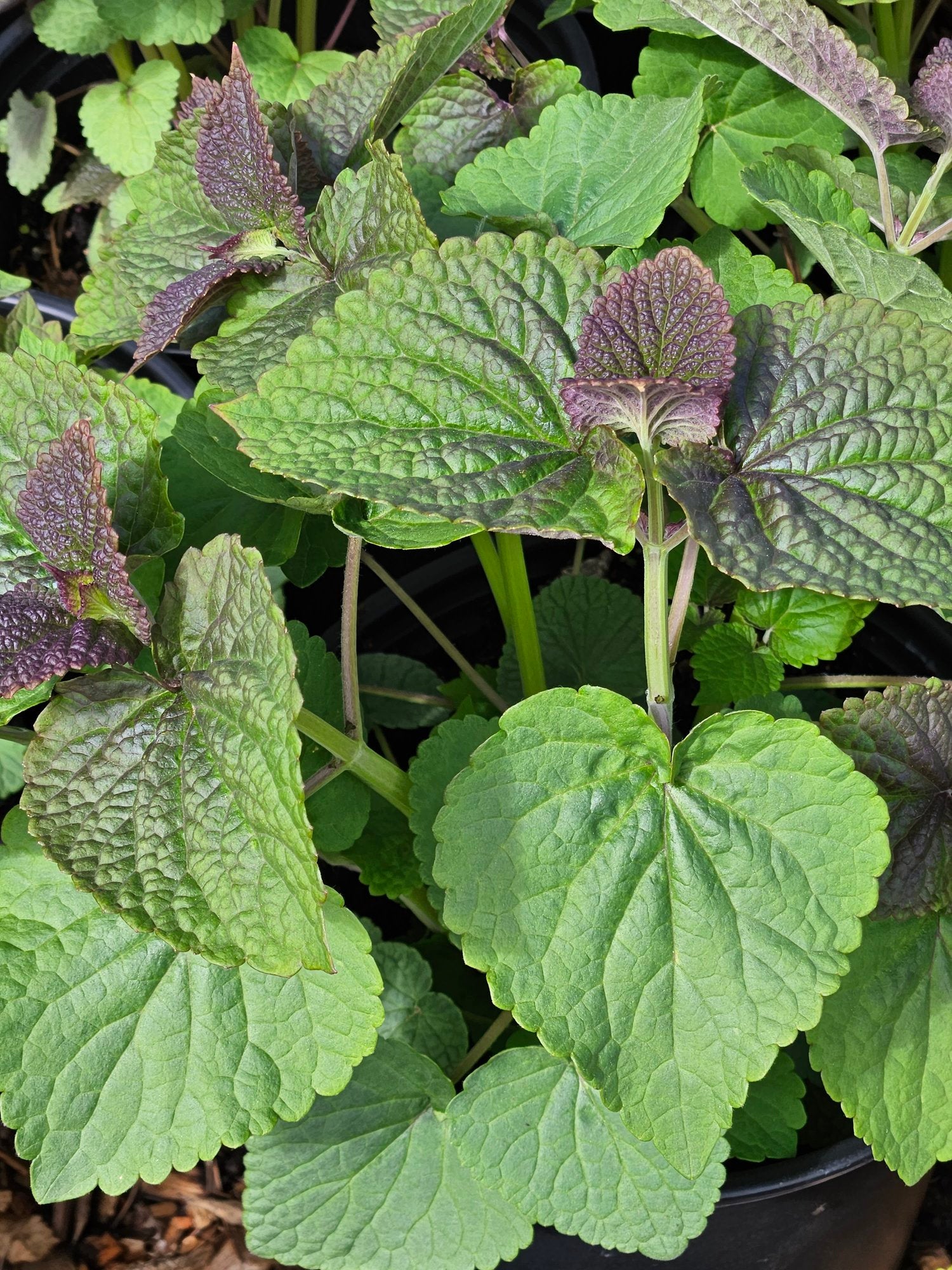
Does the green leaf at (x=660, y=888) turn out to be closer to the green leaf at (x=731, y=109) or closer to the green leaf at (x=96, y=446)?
the green leaf at (x=96, y=446)

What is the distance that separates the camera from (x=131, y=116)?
4.83 feet

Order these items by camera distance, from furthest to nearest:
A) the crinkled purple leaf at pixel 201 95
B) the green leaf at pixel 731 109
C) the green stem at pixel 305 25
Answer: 1. the green stem at pixel 305 25
2. the green leaf at pixel 731 109
3. the crinkled purple leaf at pixel 201 95

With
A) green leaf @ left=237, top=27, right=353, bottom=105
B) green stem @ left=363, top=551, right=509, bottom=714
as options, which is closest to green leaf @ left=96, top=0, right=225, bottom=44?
green leaf @ left=237, top=27, right=353, bottom=105

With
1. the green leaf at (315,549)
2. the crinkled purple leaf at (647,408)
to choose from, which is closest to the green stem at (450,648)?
the green leaf at (315,549)

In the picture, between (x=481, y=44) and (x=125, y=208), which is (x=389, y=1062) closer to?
(x=481, y=44)

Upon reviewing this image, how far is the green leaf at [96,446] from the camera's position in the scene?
0.75 m

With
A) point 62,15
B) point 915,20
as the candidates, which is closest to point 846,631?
point 915,20

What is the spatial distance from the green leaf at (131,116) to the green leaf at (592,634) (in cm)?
78

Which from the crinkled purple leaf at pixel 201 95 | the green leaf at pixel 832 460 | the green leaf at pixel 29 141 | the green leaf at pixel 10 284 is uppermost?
the crinkled purple leaf at pixel 201 95

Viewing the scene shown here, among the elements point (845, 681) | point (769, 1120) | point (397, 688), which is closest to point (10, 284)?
point (397, 688)

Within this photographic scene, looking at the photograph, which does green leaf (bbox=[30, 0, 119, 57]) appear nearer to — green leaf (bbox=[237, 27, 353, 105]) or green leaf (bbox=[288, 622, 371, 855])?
green leaf (bbox=[237, 27, 353, 105])

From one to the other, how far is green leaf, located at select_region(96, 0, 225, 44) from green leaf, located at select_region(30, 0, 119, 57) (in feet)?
0.30

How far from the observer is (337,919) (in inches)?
30.7

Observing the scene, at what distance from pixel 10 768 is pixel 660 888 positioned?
77cm
